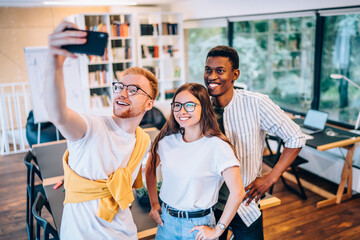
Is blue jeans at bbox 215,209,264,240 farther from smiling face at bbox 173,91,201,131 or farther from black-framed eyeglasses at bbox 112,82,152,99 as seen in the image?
black-framed eyeglasses at bbox 112,82,152,99

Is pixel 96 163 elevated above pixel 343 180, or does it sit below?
above

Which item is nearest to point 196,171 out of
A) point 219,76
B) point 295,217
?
point 219,76

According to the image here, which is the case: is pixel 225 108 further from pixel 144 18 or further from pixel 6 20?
pixel 6 20

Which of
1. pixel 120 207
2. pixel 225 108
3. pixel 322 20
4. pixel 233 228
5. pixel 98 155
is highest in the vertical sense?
pixel 322 20

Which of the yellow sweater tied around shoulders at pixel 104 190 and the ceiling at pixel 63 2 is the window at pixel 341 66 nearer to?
the ceiling at pixel 63 2

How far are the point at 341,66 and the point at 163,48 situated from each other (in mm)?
3353

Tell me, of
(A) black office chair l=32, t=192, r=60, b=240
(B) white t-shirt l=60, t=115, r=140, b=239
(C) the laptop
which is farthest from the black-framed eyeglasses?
(C) the laptop

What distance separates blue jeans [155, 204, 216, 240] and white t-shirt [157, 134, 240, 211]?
58 mm

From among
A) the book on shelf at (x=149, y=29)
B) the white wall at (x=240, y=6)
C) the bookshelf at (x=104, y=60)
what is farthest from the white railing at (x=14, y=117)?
the white wall at (x=240, y=6)

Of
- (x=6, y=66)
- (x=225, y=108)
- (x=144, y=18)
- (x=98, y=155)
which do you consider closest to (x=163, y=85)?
(x=144, y=18)

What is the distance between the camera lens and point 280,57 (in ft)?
17.0

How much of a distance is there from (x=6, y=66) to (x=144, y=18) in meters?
2.79

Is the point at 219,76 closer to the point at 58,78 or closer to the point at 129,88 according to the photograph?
the point at 129,88

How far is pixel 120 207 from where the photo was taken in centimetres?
145
